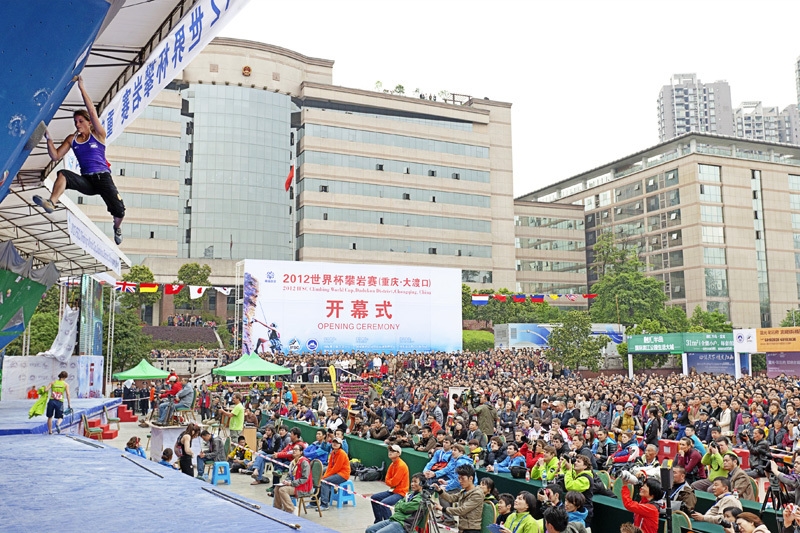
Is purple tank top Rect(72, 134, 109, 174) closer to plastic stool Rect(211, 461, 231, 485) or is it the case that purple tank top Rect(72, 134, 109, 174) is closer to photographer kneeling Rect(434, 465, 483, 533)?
photographer kneeling Rect(434, 465, 483, 533)

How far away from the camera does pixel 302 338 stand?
39.9 m

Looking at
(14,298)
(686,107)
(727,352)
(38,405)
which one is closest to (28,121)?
(38,405)

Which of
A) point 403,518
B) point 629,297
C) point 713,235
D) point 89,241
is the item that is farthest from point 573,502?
point 713,235

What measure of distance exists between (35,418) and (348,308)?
25.8 m

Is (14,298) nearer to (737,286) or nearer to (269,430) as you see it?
(269,430)

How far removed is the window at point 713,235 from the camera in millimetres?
75375

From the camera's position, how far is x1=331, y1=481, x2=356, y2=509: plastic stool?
12508mm

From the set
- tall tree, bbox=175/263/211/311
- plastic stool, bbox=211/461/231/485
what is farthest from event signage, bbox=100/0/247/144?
tall tree, bbox=175/263/211/311

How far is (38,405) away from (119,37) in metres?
11.4

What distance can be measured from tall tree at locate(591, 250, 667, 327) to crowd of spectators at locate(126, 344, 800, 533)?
135 feet

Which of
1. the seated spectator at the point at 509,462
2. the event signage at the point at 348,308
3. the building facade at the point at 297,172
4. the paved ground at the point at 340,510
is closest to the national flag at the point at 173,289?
the event signage at the point at 348,308

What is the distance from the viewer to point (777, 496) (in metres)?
8.23

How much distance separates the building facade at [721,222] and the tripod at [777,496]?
238 feet

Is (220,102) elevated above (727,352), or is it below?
above
